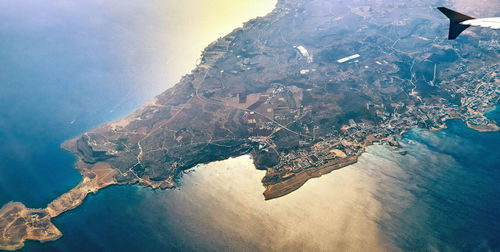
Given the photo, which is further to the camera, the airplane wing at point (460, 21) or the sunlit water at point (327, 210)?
the sunlit water at point (327, 210)

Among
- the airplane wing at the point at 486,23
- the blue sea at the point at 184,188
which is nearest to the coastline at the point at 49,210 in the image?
the blue sea at the point at 184,188

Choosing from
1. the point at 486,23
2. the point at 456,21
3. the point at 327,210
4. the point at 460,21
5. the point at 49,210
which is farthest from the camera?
the point at 49,210

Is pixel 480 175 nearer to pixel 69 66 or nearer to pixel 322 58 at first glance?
pixel 322 58

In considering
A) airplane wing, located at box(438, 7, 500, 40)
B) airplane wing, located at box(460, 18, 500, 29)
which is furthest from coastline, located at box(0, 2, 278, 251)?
airplane wing, located at box(460, 18, 500, 29)

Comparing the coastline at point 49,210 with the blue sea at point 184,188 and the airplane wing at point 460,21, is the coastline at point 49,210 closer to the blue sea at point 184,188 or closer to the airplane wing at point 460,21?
the blue sea at point 184,188

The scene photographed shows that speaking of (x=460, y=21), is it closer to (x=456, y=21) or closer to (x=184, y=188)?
(x=456, y=21)

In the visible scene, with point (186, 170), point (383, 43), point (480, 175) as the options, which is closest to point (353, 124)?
point (480, 175)

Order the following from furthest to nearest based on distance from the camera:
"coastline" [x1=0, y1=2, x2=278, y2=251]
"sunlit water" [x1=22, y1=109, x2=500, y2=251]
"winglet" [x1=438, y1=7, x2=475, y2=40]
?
"coastline" [x1=0, y1=2, x2=278, y2=251] → "sunlit water" [x1=22, y1=109, x2=500, y2=251] → "winglet" [x1=438, y1=7, x2=475, y2=40]

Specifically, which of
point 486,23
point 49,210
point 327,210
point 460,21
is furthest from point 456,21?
point 49,210

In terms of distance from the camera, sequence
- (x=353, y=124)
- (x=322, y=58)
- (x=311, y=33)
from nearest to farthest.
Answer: (x=353, y=124), (x=322, y=58), (x=311, y=33)

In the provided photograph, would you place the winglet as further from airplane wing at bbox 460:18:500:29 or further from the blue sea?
the blue sea

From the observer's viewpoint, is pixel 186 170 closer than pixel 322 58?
Yes
